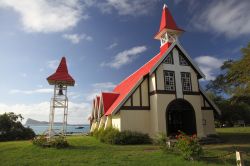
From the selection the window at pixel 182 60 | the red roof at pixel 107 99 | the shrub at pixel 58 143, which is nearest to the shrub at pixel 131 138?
the shrub at pixel 58 143

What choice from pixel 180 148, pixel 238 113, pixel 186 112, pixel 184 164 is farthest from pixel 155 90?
pixel 238 113

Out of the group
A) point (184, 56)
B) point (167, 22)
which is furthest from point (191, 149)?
point (167, 22)

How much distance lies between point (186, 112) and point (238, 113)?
31.6 m

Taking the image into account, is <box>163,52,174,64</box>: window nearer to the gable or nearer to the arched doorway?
the gable

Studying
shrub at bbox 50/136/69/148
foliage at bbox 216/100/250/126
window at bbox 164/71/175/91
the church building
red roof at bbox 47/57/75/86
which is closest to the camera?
shrub at bbox 50/136/69/148

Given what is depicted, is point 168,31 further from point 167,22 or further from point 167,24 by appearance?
point 167,22

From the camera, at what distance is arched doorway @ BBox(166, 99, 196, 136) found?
72.4 feet

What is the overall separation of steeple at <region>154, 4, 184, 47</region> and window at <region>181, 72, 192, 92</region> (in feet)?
15.6

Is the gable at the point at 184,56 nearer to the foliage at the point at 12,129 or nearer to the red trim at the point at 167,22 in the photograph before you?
the red trim at the point at 167,22

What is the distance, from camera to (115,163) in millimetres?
11102

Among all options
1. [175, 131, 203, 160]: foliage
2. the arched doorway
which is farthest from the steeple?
[175, 131, 203, 160]: foliage

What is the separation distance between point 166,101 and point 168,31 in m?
8.91

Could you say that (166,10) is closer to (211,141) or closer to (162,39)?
(162,39)

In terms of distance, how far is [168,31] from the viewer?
2533cm
